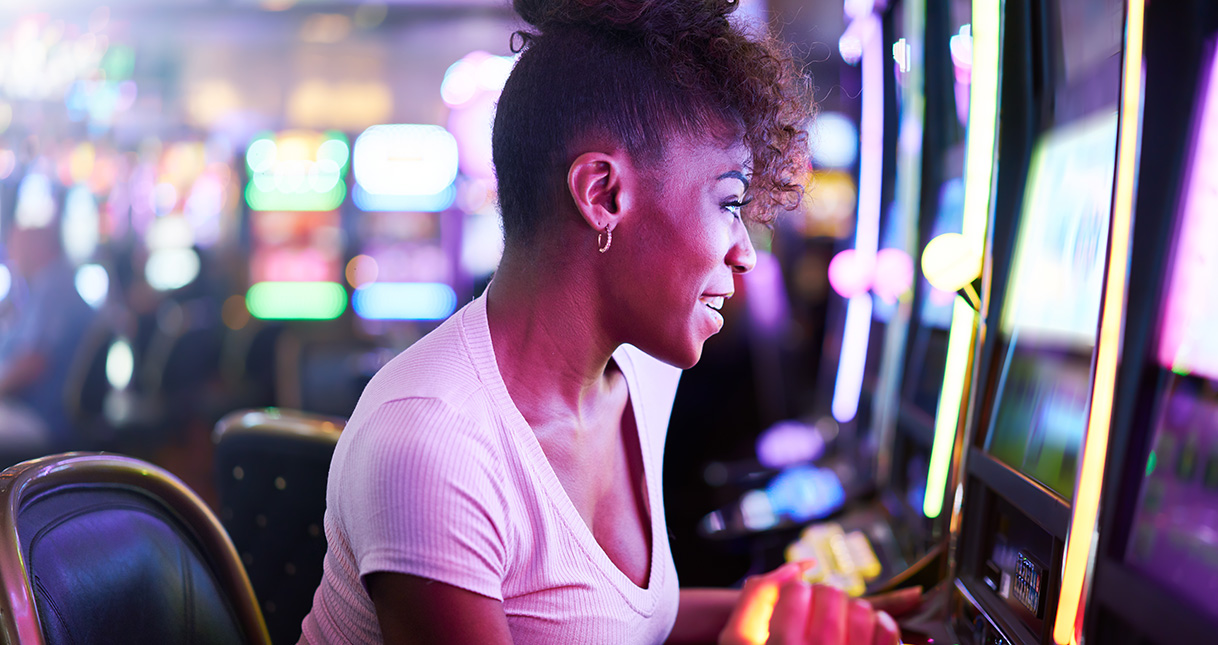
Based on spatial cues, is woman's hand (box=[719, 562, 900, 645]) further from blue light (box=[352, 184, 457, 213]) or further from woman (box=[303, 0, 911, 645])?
blue light (box=[352, 184, 457, 213])

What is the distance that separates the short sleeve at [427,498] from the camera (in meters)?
0.86

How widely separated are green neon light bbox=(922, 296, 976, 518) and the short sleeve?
0.83 m

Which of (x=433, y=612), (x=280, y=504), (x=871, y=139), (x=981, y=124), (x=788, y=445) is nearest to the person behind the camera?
(x=433, y=612)

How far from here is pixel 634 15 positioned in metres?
0.98

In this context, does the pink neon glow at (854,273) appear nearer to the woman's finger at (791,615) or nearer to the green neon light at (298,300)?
the woman's finger at (791,615)

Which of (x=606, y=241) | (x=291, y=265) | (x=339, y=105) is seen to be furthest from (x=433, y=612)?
(x=339, y=105)

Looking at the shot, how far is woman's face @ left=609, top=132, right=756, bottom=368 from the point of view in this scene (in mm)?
1008

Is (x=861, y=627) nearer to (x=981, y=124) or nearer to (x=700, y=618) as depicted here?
(x=700, y=618)

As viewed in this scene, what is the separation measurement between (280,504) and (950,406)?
105 centimetres

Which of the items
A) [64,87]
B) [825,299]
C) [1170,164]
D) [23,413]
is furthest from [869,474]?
[64,87]

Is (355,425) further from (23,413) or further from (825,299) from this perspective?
(825,299)

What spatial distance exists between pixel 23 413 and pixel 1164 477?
11.9 feet

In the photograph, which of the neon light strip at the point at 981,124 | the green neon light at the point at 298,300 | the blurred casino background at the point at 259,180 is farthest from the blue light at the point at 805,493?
the green neon light at the point at 298,300

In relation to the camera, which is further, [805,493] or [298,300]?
[298,300]
